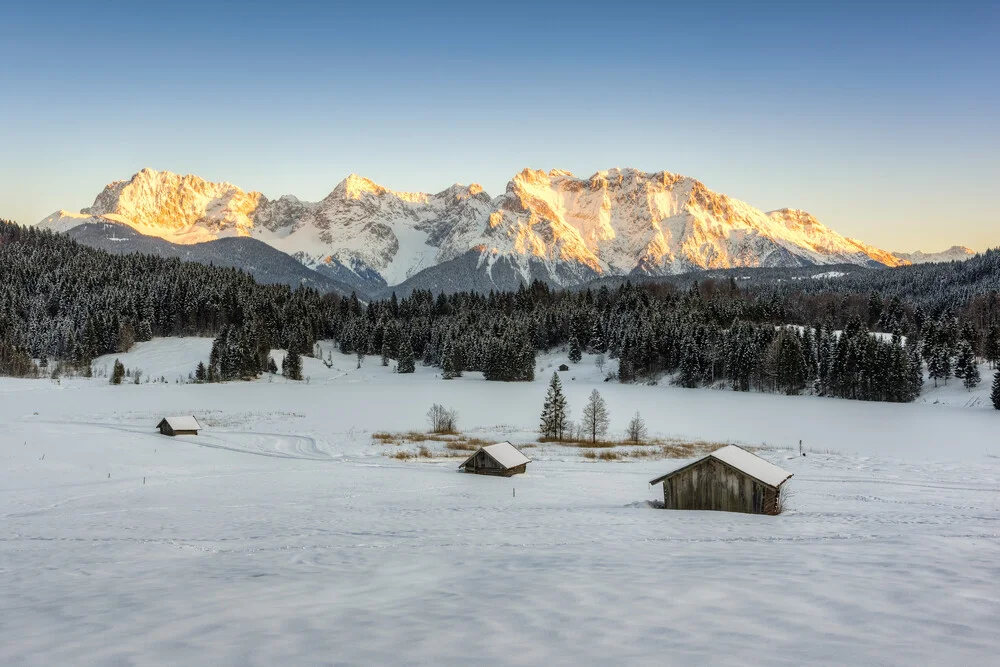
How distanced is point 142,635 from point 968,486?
46466 millimetres

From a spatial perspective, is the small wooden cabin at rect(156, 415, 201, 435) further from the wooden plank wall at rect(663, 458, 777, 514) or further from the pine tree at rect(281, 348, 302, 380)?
the pine tree at rect(281, 348, 302, 380)

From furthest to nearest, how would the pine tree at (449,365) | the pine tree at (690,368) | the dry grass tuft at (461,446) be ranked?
1. the pine tree at (449,365)
2. the pine tree at (690,368)
3. the dry grass tuft at (461,446)

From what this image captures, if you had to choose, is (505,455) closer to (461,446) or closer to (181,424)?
(461,446)

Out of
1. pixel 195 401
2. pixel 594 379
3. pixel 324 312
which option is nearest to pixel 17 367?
pixel 195 401

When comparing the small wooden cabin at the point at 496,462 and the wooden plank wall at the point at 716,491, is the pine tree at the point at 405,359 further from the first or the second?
the wooden plank wall at the point at 716,491

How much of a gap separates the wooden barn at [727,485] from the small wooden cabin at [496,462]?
14.5 metres

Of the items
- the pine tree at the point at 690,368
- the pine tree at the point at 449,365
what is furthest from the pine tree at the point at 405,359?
the pine tree at the point at 690,368

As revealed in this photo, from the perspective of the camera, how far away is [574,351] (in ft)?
520

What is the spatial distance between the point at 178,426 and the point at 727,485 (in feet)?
178

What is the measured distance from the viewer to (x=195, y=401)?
9494 centimetres

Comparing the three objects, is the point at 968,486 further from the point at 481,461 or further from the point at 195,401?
the point at 195,401

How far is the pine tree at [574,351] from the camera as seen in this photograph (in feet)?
515

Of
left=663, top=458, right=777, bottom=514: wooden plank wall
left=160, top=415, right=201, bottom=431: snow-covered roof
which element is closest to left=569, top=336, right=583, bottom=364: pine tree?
left=160, top=415, right=201, bottom=431: snow-covered roof

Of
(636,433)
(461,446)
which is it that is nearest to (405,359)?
(461,446)
